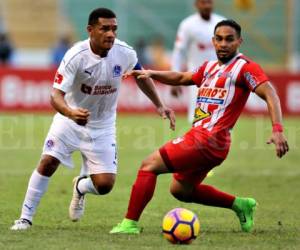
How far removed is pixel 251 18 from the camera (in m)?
32.4

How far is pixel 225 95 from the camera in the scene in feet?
28.6

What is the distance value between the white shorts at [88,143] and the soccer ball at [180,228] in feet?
5.13

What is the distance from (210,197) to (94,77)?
172cm

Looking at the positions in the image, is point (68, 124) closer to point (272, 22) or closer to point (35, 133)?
point (35, 133)

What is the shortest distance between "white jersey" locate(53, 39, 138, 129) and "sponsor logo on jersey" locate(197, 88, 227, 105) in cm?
102

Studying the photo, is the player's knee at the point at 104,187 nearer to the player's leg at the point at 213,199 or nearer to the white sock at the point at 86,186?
Answer: the white sock at the point at 86,186

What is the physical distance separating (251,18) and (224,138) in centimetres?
2419

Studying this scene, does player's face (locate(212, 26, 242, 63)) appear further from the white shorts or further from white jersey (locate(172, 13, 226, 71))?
white jersey (locate(172, 13, 226, 71))

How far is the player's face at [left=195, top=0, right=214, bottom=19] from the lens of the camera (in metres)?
14.6

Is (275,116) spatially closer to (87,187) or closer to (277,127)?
(277,127)

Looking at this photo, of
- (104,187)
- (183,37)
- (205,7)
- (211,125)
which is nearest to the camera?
(211,125)

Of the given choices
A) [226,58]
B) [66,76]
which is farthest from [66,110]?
[226,58]

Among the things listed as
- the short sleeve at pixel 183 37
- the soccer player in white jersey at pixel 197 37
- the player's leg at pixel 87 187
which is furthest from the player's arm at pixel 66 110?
the short sleeve at pixel 183 37

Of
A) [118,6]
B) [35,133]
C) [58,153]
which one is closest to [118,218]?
[58,153]
